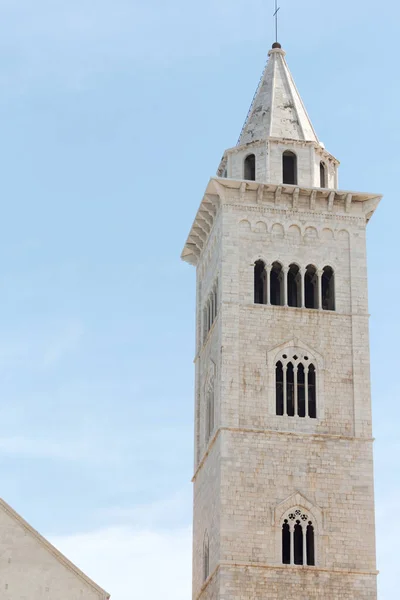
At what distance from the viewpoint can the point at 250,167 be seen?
42406mm

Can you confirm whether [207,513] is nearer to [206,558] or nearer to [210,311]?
[206,558]

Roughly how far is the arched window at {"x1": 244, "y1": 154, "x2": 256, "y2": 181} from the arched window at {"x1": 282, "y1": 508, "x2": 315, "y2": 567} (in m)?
11.8

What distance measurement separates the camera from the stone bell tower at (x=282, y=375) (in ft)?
119

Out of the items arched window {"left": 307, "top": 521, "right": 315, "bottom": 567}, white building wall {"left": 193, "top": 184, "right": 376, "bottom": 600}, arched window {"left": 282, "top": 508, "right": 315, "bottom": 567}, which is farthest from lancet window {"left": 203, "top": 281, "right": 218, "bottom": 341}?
arched window {"left": 307, "top": 521, "right": 315, "bottom": 567}

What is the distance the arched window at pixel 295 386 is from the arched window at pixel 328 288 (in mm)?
2291

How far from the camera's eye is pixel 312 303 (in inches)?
1591

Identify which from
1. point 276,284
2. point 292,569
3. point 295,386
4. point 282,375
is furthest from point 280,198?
point 292,569

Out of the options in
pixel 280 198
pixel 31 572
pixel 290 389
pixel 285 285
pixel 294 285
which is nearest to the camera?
pixel 31 572

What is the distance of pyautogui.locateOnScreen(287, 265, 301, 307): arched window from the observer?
4031 centimetres

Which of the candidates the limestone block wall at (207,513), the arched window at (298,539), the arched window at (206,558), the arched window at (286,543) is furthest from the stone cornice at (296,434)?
the arched window at (206,558)

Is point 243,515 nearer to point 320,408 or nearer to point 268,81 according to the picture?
point 320,408

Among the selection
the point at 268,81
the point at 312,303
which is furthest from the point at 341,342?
the point at 268,81

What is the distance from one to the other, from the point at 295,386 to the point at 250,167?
27.0 ft

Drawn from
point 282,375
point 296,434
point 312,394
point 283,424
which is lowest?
point 296,434
